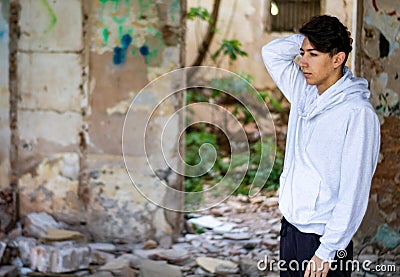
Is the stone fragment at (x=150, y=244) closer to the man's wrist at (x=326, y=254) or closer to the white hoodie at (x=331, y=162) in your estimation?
the white hoodie at (x=331, y=162)

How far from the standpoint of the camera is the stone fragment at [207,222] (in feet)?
17.9

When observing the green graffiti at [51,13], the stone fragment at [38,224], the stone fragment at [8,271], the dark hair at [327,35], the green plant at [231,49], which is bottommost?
the stone fragment at [8,271]

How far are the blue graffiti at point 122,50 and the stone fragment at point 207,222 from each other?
1500 mm


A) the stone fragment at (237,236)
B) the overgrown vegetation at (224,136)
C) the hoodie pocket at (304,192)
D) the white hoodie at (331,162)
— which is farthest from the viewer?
the overgrown vegetation at (224,136)

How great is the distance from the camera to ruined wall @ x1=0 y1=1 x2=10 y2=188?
190 inches

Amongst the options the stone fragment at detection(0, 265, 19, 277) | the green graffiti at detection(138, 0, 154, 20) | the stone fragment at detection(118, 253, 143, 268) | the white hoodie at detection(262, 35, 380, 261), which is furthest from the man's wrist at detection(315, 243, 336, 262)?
the green graffiti at detection(138, 0, 154, 20)

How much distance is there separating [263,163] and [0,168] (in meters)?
3.37

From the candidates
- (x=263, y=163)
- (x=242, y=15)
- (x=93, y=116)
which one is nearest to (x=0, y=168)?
(x=93, y=116)

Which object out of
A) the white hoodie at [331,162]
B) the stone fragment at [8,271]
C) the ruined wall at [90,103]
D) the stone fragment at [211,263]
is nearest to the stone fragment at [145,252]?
the ruined wall at [90,103]

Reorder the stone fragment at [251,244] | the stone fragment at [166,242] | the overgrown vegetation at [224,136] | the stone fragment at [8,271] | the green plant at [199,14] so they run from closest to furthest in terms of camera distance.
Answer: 1. the stone fragment at [8,271]
2. the stone fragment at [166,242]
3. the stone fragment at [251,244]
4. the overgrown vegetation at [224,136]
5. the green plant at [199,14]

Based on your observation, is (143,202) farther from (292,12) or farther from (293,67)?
(292,12)

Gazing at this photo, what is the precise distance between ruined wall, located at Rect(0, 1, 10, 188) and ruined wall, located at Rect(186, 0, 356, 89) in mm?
3431

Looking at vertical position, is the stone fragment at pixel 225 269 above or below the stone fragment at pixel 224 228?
above

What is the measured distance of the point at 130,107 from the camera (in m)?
4.77
